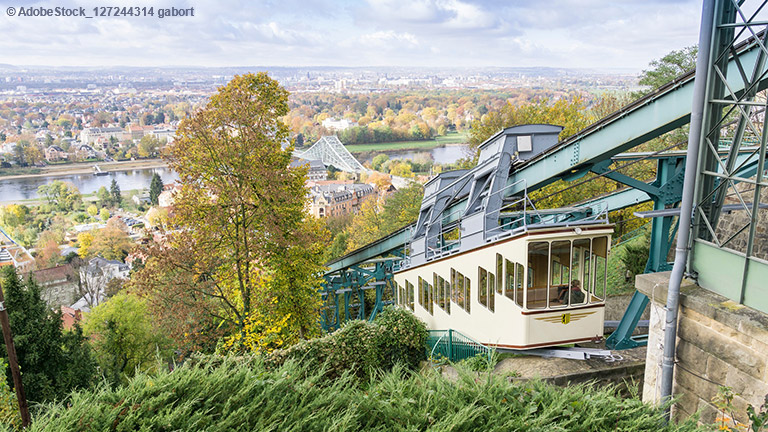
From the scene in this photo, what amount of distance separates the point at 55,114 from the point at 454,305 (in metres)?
230

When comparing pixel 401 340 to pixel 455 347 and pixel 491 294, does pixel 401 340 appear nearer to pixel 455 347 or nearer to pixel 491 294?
pixel 455 347

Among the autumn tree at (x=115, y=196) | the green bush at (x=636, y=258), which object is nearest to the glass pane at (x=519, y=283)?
the green bush at (x=636, y=258)

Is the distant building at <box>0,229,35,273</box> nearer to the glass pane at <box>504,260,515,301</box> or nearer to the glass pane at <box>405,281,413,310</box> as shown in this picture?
the glass pane at <box>405,281,413,310</box>

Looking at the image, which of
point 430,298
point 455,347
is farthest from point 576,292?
point 430,298

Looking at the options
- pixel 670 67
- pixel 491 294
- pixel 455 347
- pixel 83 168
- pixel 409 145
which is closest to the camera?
pixel 491 294

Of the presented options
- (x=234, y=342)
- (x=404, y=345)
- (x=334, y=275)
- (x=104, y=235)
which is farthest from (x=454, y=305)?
(x=104, y=235)

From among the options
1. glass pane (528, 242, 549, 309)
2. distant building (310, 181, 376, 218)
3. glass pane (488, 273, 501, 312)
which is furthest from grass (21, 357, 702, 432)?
distant building (310, 181, 376, 218)

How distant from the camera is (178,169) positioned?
12.7 metres

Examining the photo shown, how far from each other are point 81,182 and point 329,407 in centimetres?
17577

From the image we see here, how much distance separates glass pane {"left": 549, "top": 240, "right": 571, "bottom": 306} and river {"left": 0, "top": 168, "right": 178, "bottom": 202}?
141264 mm

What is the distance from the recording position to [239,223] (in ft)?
43.4

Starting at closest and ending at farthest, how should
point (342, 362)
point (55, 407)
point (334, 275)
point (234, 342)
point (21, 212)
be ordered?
point (55, 407)
point (342, 362)
point (234, 342)
point (334, 275)
point (21, 212)

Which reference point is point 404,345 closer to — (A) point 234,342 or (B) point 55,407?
(A) point 234,342

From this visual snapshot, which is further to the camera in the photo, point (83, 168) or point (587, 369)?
point (83, 168)
